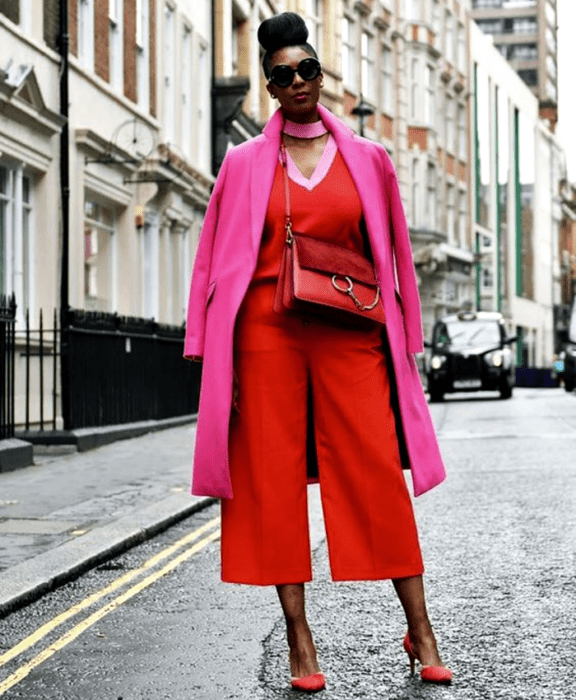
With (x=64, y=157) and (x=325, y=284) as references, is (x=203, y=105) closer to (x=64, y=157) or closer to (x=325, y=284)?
(x=64, y=157)

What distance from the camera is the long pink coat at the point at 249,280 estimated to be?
441 centimetres

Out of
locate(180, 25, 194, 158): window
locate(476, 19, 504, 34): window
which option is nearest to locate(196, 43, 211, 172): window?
locate(180, 25, 194, 158): window

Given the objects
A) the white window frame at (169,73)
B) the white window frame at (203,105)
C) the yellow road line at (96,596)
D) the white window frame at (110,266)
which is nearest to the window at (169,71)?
the white window frame at (169,73)

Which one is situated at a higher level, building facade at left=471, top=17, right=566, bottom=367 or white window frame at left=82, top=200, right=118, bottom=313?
building facade at left=471, top=17, right=566, bottom=367

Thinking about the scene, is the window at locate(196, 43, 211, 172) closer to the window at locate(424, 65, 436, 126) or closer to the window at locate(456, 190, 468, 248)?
the window at locate(424, 65, 436, 126)

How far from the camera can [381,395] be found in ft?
14.5

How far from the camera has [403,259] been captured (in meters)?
4.62

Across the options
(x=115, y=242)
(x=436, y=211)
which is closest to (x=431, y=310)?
(x=436, y=211)

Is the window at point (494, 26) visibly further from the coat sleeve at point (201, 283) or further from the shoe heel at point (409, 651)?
the shoe heel at point (409, 651)

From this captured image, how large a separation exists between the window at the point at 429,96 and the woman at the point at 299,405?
48033mm

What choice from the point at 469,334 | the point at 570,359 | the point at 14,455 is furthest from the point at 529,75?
the point at 14,455

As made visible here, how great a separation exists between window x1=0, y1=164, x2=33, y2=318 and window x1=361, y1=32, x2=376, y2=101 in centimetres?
2987

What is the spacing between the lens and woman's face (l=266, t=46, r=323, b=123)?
4.41m

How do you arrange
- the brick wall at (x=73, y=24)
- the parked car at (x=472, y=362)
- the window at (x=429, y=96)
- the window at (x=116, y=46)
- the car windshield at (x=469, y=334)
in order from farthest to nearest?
the window at (x=429, y=96) → the car windshield at (x=469, y=334) → the parked car at (x=472, y=362) → the window at (x=116, y=46) → the brick wall at (x=73, y=24)
